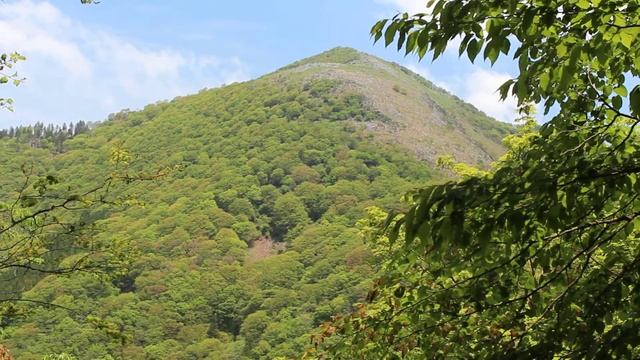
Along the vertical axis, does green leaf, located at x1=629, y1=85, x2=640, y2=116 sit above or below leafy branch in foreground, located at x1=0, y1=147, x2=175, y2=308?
above

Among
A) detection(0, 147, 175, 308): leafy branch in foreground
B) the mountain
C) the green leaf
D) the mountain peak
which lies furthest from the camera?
the mountain peak

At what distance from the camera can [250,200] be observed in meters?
143

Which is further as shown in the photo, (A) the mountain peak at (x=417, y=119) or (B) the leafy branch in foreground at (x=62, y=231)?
(A) the mountain peak at (x=417, y=119)

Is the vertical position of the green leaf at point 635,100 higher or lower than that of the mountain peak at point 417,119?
lower

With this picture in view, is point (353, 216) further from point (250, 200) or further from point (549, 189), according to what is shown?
point (549, 189)

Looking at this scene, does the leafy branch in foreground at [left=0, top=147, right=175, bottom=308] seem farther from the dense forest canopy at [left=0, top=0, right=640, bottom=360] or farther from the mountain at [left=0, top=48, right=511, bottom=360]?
the mountain at [left=0, top=48, right=511, bottom=360]

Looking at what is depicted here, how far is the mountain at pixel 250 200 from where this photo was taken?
9281 cm

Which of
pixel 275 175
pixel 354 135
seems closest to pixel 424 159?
pixel 354 135

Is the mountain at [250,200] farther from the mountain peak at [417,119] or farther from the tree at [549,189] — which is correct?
the tree at [549,189]

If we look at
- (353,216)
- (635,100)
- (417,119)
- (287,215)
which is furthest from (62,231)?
(417,119)

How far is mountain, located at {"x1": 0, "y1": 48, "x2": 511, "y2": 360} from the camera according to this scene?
9281cm

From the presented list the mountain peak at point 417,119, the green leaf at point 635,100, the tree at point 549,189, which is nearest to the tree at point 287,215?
the mountain peak at point 417,119

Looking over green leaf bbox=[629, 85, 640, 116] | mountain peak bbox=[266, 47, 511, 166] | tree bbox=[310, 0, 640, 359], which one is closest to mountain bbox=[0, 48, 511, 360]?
mountain peak bbox=[266, 47, 511, 166]

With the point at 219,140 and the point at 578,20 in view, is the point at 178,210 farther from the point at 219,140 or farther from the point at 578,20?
the point at 578,20
